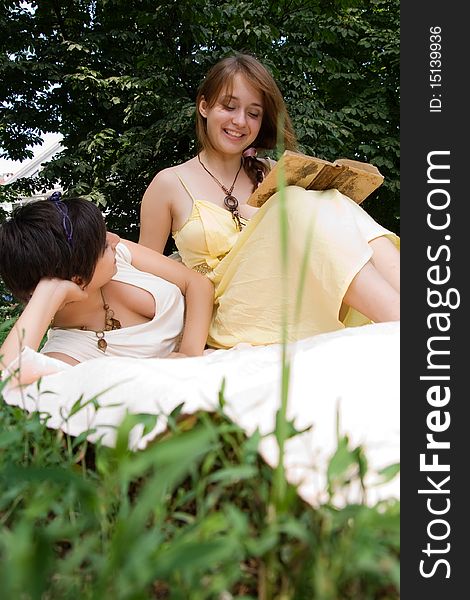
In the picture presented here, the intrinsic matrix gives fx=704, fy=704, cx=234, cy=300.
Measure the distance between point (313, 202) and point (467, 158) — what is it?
71cm

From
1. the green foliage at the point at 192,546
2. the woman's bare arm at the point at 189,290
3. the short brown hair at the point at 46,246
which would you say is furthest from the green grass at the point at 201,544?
the woman's bare arm at the point at 189,290

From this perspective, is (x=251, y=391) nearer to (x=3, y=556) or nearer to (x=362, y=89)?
(x=3, y=556)

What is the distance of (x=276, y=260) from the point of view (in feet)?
7.23

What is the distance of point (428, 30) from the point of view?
1.39 meters

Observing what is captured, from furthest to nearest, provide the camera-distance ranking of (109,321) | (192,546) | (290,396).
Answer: (109,321) → (290,396) → (192,546)

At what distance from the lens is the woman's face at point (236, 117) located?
293 cm

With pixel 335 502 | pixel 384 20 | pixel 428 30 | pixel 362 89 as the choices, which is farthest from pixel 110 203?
pixel 335 502

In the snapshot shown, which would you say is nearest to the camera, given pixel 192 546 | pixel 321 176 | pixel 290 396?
pixel 192 546

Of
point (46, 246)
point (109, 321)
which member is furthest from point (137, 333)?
point (46, 246)

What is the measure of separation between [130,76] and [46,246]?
17.1 ft

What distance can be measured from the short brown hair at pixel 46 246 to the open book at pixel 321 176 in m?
0.57

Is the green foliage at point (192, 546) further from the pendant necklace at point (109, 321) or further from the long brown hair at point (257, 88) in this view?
the long brown hair at point (257, 88)

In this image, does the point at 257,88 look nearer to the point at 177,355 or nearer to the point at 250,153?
the point at 250,153

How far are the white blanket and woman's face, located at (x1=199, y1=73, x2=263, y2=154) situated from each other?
1.63 meters
